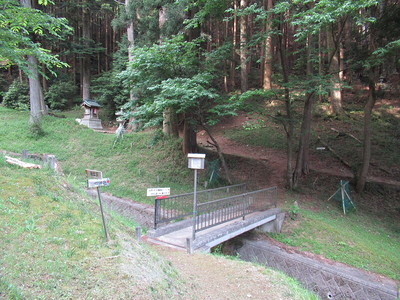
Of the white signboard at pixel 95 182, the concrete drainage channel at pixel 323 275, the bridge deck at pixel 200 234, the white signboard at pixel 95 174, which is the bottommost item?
the concrete drainage channel at pixel 323 275

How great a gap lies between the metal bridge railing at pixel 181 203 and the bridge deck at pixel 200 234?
0.78 feet

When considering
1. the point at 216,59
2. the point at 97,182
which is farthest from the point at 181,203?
the point at 216,59

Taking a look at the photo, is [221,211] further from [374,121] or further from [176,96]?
[374,121]

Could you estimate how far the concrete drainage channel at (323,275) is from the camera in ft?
20.5

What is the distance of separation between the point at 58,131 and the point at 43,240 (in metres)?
17.3

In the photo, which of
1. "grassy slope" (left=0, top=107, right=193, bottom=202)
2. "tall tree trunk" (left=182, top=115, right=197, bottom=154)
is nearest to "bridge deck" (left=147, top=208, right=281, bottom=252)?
"grassy slope" (left=0, top=107, right=193, bottom=202)

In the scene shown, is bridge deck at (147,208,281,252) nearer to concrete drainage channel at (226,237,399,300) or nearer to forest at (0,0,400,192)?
concrete drainage channel at (226,237,399,300)

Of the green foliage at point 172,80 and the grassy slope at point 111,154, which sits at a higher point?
the green foliage at point 172,80

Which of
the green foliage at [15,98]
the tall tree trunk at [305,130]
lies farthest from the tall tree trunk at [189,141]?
the green foliage at [15,98]

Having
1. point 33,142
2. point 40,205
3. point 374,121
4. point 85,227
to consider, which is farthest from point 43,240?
point 374,121

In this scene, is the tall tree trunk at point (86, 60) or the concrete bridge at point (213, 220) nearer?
the concrete bridge at point (213, 220)

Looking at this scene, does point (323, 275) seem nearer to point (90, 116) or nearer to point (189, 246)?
point (189, 246)

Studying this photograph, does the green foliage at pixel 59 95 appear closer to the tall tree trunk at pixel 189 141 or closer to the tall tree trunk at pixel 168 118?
the tall tree trunk at pixel 168 118

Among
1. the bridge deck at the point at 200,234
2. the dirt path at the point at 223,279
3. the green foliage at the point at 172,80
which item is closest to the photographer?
the dirt path at the point at 223,279
